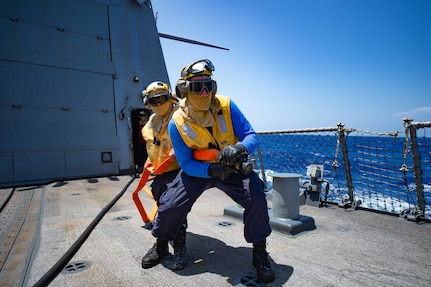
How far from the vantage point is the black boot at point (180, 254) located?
2074mm

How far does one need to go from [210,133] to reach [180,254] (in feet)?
3.40

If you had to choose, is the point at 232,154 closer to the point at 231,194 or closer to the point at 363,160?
the point at 231,194

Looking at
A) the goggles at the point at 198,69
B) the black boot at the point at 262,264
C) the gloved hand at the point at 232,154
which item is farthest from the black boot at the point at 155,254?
the goggles at the point at 198,69

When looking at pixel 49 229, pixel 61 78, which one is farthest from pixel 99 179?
pixel 49 229

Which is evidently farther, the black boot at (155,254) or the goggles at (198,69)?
the black boot at (155,254)

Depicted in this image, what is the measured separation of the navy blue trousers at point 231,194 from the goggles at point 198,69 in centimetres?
82

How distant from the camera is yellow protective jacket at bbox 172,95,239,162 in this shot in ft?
6.72

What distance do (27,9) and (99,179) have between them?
4347mm

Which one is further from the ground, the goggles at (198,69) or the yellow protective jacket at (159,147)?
the goggles at (198,69)

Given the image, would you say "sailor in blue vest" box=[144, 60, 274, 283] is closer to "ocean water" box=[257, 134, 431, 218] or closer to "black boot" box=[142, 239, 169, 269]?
"black boot" box=[142, 239, 169, 269]

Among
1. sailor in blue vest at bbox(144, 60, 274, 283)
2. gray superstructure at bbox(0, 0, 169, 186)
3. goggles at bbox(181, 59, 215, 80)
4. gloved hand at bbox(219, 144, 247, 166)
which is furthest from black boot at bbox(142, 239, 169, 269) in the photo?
gray superstructure at bbox(0, 0, 169, 186)

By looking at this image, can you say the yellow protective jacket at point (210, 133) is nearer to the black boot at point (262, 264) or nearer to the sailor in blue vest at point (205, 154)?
the sailor in blue vest at point (205, 154)

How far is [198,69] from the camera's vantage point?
6.55 feet

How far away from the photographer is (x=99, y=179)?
660 cm
